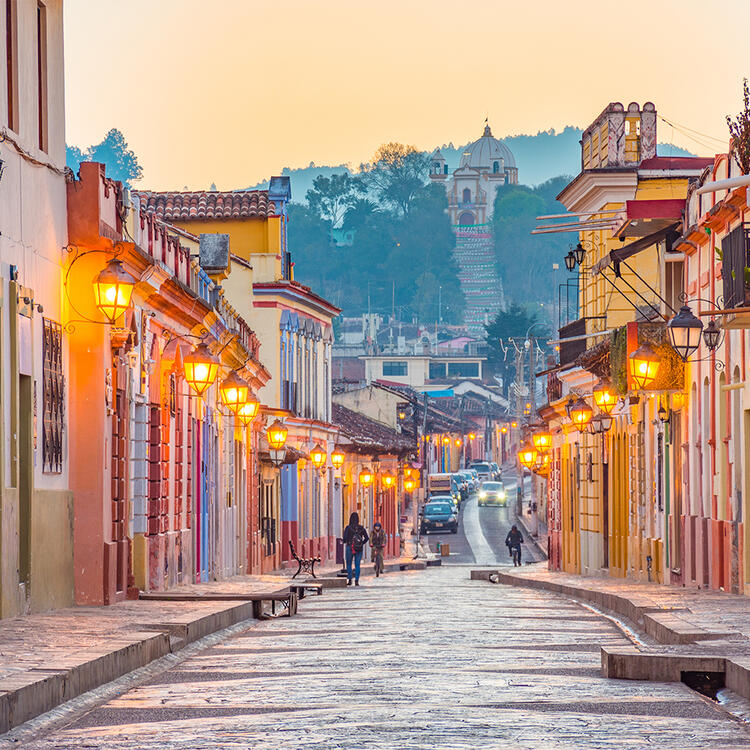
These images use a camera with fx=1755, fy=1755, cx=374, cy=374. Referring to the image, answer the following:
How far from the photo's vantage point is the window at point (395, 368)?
137 m

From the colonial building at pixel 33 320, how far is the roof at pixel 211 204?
2379cm

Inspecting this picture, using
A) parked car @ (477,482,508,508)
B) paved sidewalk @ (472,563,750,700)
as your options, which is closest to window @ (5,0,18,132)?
paved sidewalk @ (472,563,750,700)

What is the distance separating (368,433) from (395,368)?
7594 cm

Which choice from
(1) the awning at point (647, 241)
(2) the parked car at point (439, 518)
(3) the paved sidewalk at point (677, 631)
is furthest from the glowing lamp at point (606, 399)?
(2) the parked car at point (439, 518)

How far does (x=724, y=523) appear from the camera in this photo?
22750 mm

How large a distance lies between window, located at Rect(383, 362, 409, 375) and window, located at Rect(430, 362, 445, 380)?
31.8 ft

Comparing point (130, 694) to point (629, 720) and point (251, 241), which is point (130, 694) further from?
point (251, 241)

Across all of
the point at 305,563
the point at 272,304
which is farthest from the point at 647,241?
the point at 272,304

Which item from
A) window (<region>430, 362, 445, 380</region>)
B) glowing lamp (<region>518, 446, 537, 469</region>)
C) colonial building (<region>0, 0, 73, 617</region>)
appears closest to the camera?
colonial building (<region>0, 0, 73, 617</region>)

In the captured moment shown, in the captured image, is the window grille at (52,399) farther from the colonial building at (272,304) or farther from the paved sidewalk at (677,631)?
the colonial building at (272,304)

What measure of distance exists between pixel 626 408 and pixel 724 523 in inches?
386

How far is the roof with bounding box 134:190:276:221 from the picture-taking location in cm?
4266

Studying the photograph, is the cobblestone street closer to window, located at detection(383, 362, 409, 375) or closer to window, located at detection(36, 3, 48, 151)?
window, located at detection(36, 3, 48, 151)

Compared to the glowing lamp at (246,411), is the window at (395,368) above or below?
above
